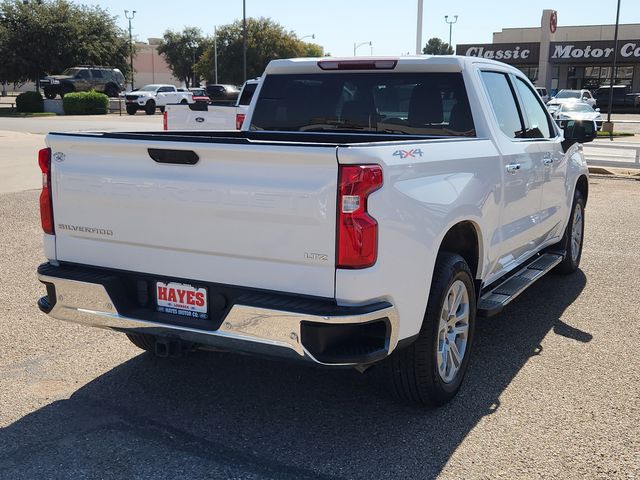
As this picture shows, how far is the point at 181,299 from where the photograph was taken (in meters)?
3.71

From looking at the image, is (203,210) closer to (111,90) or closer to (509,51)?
(111,90)

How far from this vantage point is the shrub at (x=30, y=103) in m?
44.1

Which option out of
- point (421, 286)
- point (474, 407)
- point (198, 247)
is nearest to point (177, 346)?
point (198, 247)

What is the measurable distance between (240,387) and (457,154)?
194 cm

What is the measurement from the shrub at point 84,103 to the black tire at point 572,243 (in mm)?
39171

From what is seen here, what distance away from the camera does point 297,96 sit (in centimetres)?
552

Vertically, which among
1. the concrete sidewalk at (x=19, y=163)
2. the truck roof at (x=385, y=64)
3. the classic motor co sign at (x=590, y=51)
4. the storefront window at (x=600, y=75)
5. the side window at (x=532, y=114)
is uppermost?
the classic motor co sign at (x=590, y=51)

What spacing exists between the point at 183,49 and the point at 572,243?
10169 cm

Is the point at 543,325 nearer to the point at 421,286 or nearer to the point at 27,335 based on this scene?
the point at 421,286

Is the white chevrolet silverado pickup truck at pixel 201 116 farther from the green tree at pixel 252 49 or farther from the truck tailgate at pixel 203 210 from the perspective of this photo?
the green tree at pixel 252 49

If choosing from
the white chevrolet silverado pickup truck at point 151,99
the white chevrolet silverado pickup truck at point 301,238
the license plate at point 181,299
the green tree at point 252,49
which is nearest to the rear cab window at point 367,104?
the white chevrolet silverado pickup truck at point 301,238

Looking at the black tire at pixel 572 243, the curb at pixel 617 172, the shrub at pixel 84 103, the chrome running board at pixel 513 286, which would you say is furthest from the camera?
the shrub at pixel 84 103

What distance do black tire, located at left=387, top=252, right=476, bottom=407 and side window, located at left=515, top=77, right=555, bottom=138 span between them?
6.77 ft

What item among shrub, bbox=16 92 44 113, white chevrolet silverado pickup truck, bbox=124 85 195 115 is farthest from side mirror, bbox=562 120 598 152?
shrub, bbox=16 92 44 113
